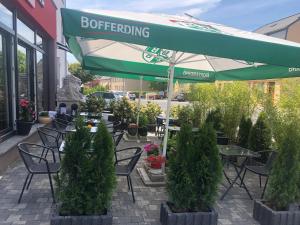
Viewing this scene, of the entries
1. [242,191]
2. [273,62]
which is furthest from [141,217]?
[273,62]

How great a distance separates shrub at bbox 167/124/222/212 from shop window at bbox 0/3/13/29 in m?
4.63

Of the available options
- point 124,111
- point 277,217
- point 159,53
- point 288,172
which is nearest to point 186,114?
point 124,111

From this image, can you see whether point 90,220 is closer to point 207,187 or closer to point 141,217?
point 141,217

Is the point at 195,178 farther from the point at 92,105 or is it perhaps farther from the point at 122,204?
the point at 92,105

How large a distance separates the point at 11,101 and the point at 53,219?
14.3ft

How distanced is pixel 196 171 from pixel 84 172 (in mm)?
1173

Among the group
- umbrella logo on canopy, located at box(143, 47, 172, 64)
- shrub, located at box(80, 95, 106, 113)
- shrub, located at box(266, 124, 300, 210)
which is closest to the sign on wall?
umbrella logo on canopy, located at box(143, 47, 172, 64)

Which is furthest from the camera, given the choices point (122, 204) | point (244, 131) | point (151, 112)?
point (151, 112)

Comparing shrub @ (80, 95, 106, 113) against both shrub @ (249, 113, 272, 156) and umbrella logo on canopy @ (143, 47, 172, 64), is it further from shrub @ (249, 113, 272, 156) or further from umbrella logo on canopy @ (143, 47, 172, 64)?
shrub @ (249, 113, 272, 156)

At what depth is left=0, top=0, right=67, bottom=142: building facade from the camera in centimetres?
614

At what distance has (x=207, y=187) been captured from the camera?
10.3ft

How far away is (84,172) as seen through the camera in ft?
9.46

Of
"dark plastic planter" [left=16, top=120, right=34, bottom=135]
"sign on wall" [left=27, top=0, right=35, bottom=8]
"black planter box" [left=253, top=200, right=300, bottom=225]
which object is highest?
"sign on wall" [left=27, top=0, right=35, bottom=8]

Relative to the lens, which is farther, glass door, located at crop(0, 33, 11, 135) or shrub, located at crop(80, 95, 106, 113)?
shrub, located at crop(80, 95, 106, 113)
